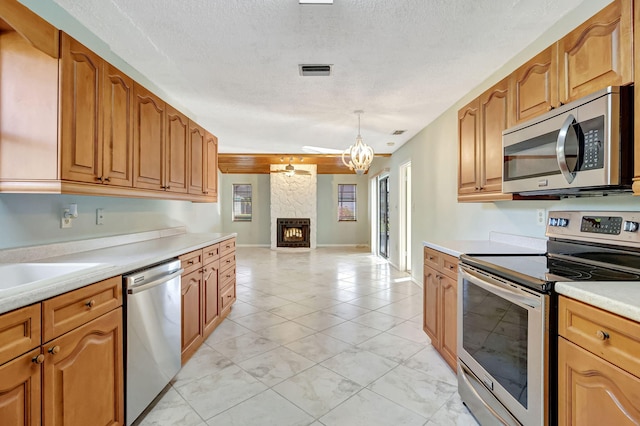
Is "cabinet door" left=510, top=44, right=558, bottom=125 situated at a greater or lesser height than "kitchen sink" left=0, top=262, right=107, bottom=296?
greater

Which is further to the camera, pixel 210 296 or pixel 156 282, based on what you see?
pixel 210 296

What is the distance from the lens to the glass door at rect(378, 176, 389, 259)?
7.37m

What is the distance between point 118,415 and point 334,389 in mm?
1269

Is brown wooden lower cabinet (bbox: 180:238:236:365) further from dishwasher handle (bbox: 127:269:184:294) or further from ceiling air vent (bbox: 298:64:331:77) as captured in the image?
ceiling air vent (bbox: 298:64:331:77)

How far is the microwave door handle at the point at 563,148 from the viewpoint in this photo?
148cm

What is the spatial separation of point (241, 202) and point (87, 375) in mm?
8772

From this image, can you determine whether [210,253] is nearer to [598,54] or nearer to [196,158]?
[196,158]

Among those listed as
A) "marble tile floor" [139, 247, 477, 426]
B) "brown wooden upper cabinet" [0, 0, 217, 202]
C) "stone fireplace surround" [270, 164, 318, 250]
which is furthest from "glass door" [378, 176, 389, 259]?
"brown wooden upper cabinet" [0, 0, 217, 202]

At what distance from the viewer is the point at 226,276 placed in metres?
3.45

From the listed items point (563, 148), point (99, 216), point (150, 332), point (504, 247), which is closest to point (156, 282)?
point (150, 332)

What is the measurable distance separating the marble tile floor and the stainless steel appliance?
1.11 feet

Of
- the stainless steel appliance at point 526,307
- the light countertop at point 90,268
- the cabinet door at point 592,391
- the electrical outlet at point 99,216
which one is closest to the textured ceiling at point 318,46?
the electrical outlet at point 99,216

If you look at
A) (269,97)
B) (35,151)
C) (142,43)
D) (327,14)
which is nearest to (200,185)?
(269,97)

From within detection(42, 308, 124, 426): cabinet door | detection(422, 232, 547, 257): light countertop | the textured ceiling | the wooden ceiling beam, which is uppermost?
Answer: the wooden ceiling beam
